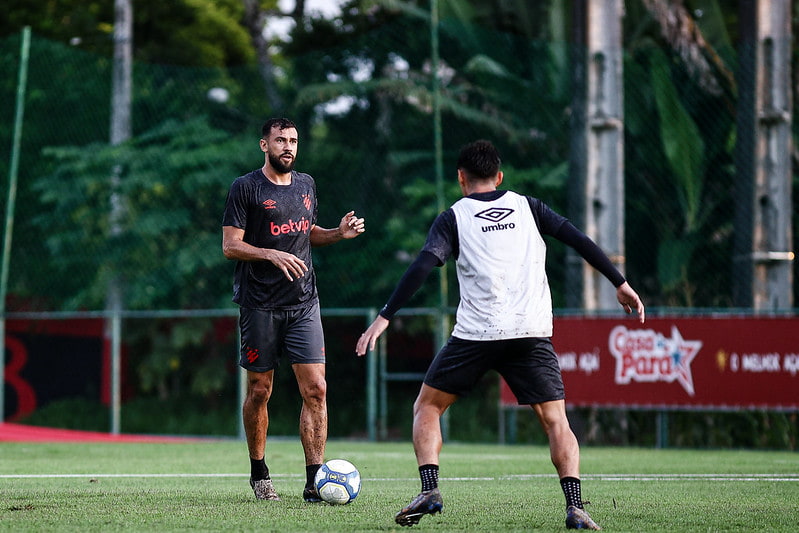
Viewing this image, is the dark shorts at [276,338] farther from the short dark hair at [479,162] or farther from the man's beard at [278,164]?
the short dark hair at [479,162]

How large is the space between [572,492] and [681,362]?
8129mm

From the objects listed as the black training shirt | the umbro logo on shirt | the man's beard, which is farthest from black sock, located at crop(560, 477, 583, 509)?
the man's beard

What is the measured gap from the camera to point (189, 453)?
12703 millimetres

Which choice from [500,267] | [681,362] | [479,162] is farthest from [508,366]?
[681,362]

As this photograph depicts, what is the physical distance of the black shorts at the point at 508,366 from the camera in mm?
6000

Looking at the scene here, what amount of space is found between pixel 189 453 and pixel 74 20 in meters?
16.2

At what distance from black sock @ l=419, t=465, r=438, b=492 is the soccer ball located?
98 centimetres

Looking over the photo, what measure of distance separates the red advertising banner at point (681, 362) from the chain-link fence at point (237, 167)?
14.3 feet

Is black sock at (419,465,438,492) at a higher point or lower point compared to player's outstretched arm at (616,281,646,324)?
lower

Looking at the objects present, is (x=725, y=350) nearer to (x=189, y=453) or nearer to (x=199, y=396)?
(x=189, y=453)

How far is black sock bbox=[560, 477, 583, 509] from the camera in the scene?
5.77 metres

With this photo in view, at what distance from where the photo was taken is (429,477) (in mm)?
6000

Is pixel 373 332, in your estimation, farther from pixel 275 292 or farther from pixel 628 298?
pixel 275 292

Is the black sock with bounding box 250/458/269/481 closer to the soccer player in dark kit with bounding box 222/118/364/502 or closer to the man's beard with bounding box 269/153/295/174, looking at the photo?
the soccer player in dark kit with bounding box 222/118/364/502
